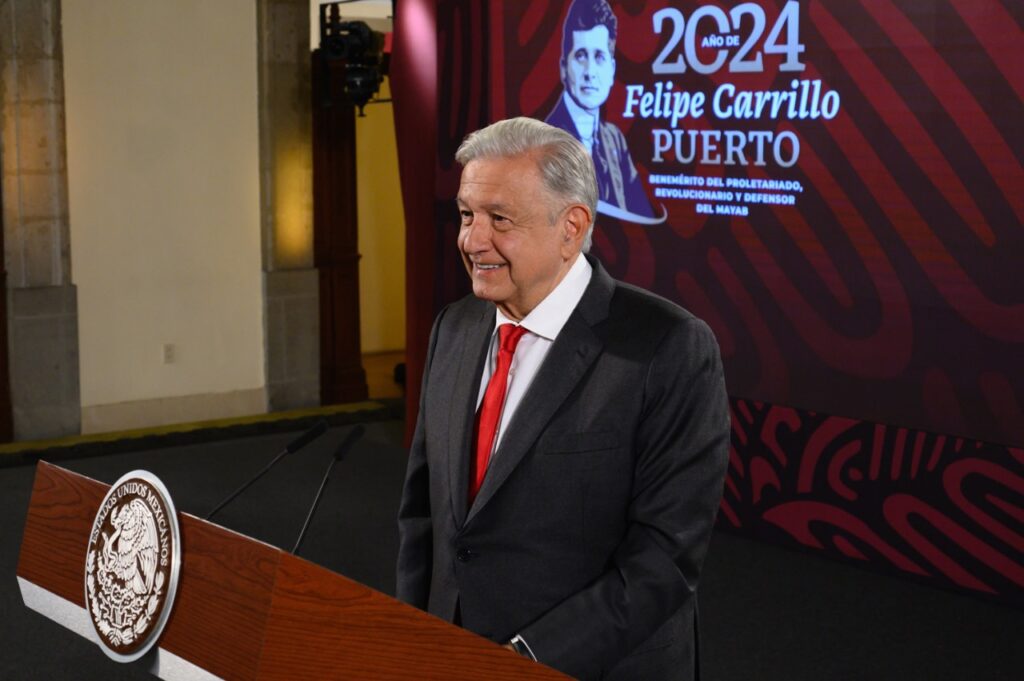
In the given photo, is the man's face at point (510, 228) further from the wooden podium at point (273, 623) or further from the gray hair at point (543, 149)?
the wooden podium at point (273, 623)

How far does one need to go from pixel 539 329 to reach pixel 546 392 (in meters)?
0.10

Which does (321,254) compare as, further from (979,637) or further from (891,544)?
(979,637)

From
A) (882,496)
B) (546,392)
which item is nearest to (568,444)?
(546,392)

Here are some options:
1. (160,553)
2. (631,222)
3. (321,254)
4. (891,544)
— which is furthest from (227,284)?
(160,553)

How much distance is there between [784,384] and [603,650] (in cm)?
443

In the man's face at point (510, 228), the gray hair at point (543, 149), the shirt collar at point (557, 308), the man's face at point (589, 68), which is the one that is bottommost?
the shirt collar at point (557, 308)

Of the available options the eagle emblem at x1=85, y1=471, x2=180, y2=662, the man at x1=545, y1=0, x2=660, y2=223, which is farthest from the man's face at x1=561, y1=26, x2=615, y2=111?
the eagle emblem at x1=85, y1=471, x2=180, y2=662

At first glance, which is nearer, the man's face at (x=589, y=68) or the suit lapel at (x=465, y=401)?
the suit lapel at (x=465, y=401)

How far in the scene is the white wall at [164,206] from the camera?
8477 millimetres

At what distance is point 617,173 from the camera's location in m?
6.86

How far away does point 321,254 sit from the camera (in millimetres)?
9516

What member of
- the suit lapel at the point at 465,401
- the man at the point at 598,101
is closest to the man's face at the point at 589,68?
the man at the point at 598,101

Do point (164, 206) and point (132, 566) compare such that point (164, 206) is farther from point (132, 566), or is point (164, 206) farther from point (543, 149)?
point (543, 149)

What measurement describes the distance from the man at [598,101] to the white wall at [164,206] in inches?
113
